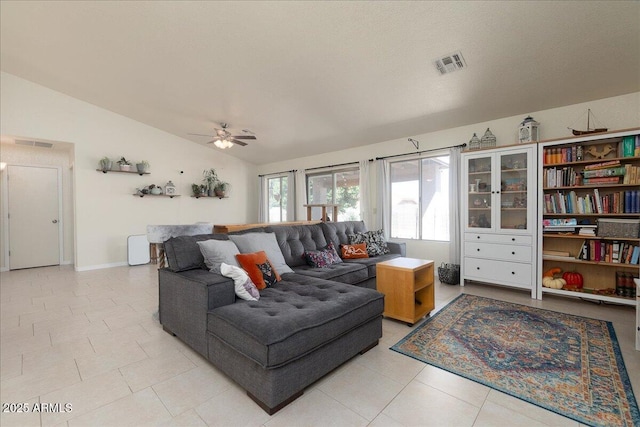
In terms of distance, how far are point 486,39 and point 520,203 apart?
2150mm

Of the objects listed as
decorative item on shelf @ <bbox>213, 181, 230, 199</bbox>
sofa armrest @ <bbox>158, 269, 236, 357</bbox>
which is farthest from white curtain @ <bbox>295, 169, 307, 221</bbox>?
sofa armrest @ <bbox>158, 269, 236, 357</bbox>

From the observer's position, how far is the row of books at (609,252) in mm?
3116

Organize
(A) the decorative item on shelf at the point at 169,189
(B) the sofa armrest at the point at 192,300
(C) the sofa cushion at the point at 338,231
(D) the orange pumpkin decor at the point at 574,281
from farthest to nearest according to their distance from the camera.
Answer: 1. (A) the decorative item on shelf at the point at 169,189
2. (C) the sofa cushion at the point at 338,231
3. (D) the orange pumpkin decor at the point at 574,281
4. (B) the sofa armrest at the point at 192,300

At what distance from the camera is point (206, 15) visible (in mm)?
2846

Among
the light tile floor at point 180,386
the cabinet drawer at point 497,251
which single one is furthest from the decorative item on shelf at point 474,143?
the light tile floor at point 180,386

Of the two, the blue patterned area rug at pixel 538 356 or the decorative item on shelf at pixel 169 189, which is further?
the decorative item on shelf at pixel 169 189

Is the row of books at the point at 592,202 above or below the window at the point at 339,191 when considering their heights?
below

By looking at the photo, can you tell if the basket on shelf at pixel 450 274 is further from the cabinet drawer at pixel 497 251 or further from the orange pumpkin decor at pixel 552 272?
the orange pumpkin decor at pixel 552 272

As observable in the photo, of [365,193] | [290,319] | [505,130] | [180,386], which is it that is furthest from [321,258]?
[505,130]

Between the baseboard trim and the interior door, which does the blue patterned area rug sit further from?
the interior door

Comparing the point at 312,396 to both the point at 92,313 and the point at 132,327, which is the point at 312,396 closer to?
the point at 132,327

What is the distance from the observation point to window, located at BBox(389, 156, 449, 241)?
4.80 metres

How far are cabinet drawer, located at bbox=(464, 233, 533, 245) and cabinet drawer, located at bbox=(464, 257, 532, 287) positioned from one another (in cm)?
27

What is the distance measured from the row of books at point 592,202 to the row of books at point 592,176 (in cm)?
13
